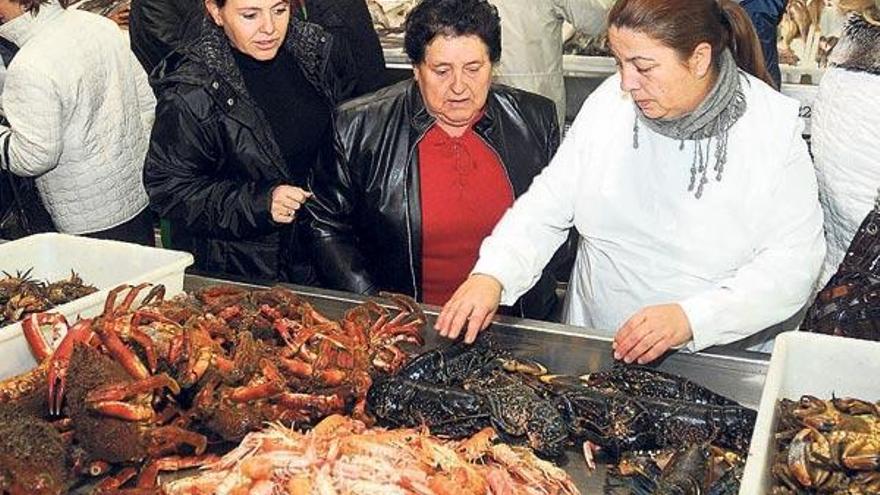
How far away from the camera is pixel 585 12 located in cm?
453

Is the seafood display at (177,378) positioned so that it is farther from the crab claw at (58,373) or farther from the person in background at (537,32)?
the person in background at (537,32)

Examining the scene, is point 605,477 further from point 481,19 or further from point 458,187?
point 481,19

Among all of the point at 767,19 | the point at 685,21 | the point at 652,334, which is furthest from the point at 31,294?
the point at 767,19

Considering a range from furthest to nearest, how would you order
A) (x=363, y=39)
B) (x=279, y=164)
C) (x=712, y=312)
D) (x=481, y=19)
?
(x=363, y=39) < (x=279, y=164) < (x=481, y=19) < (x=712, y=312)

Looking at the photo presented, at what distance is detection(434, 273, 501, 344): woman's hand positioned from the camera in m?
2.50

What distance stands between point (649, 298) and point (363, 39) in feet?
6.20

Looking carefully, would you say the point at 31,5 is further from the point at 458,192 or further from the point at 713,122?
the point at 713,122

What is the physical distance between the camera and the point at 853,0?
2.54 meters

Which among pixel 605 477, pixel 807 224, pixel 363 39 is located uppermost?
pixel 363 39

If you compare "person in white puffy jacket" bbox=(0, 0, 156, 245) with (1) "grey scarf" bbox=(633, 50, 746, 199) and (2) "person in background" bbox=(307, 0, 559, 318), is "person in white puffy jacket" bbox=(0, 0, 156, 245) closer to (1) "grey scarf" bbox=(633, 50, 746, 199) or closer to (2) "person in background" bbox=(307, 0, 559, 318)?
(2) "person in background" bbox=(307, 0, 559, 318)

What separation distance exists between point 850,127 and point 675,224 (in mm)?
524

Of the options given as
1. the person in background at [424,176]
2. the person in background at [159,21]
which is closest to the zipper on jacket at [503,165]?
the person in background at [424,176]

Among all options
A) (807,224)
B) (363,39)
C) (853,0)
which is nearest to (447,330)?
(807,224)

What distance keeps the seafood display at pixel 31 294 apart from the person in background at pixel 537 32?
2.32 m
